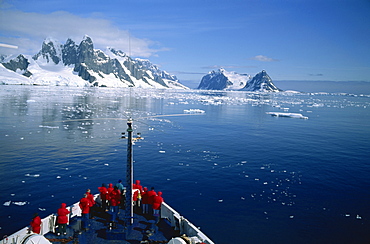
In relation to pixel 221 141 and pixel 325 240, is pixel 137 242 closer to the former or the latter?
pixel 325 240

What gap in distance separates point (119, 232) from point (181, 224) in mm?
3058

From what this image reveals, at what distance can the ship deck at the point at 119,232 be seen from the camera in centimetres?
1237

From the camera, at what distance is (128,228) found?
43.2 feet

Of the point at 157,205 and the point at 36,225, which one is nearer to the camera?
the point at 36,225

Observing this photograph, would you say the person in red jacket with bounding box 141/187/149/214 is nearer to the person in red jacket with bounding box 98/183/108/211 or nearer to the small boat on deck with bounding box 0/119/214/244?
the small boat on deck with bounding box 0/119/214/244

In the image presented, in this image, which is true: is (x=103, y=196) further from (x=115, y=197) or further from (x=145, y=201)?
(x=145, y=201)

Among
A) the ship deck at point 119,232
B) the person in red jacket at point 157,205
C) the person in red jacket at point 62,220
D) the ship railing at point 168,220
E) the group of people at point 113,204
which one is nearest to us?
the ship railing at point 168,220

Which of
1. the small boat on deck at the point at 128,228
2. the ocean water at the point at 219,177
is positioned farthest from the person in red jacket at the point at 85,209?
the ocean water at the point at 219,177

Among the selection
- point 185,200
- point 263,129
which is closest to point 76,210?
point 185,200

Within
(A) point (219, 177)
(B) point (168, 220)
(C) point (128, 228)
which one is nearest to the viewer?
(C) point (128, 228)

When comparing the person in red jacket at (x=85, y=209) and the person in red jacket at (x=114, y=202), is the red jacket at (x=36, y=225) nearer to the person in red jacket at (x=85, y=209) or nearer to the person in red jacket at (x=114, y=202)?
the person in red jacket at (x=85, y=209)

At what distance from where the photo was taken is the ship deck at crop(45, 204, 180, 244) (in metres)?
12.4

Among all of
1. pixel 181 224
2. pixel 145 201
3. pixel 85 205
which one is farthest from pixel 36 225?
pixel 181 224

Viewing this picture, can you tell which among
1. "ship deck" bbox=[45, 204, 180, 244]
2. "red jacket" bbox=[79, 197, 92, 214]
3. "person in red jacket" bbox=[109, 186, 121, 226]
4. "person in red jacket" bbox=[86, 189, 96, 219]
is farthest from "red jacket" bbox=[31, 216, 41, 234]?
"person in red jacket" bbox=[109, 186, 121, 226]
